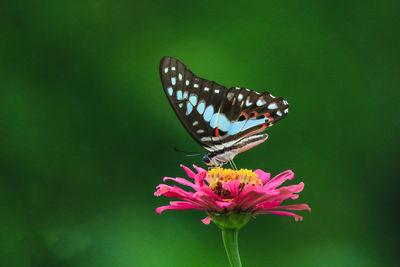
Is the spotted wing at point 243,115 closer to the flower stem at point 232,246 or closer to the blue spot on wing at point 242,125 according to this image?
the blue spot on wing at point 242,125

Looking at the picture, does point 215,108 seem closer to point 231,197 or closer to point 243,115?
point 243,115

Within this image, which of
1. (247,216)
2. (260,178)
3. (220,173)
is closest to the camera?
(247,216)

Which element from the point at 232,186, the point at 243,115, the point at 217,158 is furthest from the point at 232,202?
the point at 243,115

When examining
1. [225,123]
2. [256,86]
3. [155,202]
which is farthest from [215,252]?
[225,123]

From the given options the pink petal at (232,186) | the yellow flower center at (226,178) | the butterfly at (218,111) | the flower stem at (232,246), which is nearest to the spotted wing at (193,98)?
the butterfly at (218,111)

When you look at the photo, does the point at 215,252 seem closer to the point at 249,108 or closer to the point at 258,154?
the point at 258,154

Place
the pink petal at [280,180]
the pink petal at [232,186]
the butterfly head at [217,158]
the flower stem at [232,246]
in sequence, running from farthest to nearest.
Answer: the butterfly head at [217,158], the pink petal at [280,180], the pink petal at [232,186], the flower stem at [232,246]
